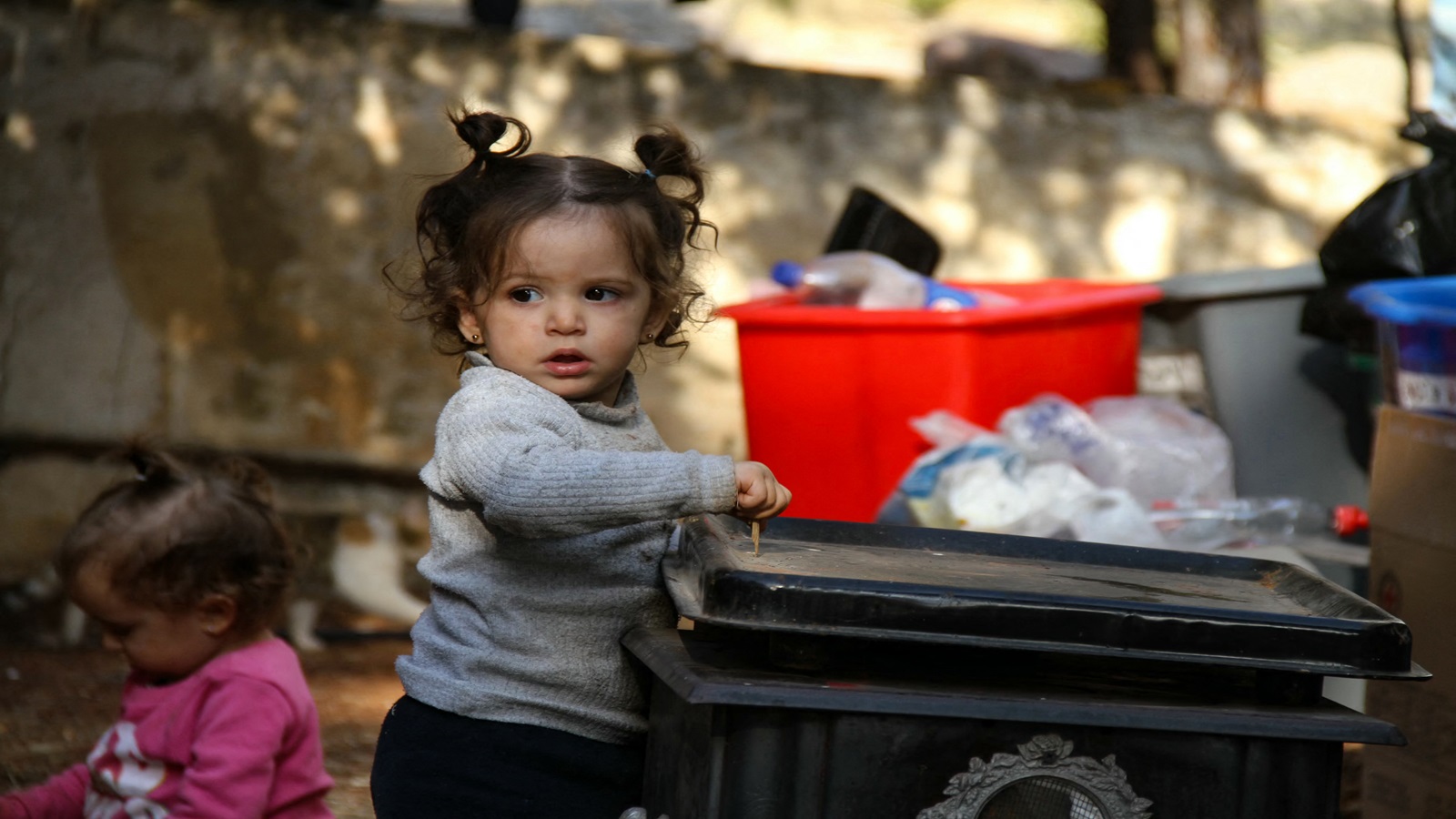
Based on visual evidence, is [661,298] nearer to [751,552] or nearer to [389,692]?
[751,552]

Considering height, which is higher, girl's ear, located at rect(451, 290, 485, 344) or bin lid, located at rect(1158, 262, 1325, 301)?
bin lid, located at rect(1158, 262, 1325, 301)

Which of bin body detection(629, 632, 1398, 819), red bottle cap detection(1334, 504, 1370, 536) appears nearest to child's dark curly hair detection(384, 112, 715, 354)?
bin body detection(629, 632, 1398, 819)

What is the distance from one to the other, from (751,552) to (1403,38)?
4738 mm

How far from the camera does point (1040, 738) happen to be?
58.6 inches

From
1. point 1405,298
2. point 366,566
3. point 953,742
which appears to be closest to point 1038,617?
point 953,742

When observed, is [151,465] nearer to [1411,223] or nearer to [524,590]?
[524,590]

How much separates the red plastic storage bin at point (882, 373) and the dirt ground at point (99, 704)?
3.87 ft

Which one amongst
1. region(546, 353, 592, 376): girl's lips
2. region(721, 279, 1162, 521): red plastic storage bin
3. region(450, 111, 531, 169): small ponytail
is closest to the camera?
region(546, 353, 592, 376): girl's lips

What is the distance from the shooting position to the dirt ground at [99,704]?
308cm

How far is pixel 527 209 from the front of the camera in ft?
6.25

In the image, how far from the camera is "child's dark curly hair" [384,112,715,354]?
1.92 meters

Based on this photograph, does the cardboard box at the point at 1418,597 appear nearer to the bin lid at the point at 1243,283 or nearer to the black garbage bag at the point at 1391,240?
the black garbage bag at the point at 1391,240

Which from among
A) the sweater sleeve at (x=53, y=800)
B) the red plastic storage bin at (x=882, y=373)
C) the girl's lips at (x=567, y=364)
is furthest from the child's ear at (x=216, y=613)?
the red plastic storage bin at (x=882, y=373)

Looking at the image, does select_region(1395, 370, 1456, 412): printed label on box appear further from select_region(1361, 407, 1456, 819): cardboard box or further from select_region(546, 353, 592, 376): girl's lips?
select_region(546, 353, 592, 376): girl's lips
